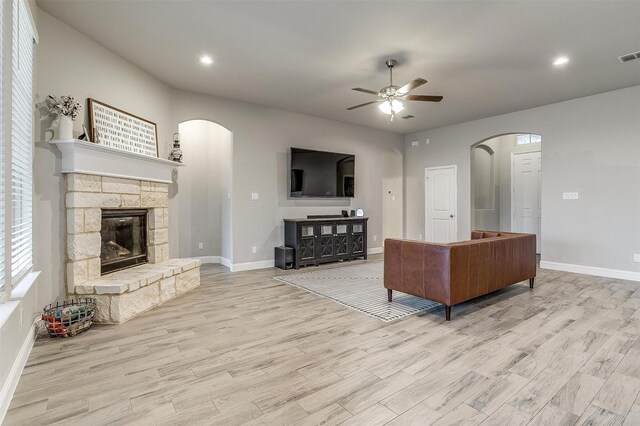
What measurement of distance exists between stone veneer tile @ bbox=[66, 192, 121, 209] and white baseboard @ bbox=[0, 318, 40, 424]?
3.69 feet

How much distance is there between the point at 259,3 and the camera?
2.85 metres

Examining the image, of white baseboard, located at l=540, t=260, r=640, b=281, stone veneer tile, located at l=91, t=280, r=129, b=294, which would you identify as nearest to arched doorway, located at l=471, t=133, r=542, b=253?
white baseboard, located at l=540, t=260, r=640, b=281

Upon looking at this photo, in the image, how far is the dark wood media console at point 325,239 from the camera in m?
5.80

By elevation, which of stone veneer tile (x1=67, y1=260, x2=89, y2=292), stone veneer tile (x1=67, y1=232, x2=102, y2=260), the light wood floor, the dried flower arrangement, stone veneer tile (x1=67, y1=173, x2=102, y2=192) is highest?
the dried flower arrangement

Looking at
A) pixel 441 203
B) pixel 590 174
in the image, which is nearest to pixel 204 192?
pixel 441 203

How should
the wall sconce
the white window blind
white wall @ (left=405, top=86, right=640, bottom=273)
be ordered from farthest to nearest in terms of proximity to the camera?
white wall @ (left=405, top=86, right=640, bottom=273) → the wall sconce → the white window blind

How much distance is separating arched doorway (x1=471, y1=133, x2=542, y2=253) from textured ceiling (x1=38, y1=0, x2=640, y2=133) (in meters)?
2.58

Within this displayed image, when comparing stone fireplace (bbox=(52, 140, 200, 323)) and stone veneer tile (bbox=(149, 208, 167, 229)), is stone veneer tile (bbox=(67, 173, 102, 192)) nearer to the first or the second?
stone fireplace (bbox=(52, 140, 200, 323))

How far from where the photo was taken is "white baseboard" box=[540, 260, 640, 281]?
4.97 m

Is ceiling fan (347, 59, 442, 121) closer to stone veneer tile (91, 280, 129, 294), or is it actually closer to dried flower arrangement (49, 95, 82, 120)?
dried flower arrangement (49, 95, 82, 120)

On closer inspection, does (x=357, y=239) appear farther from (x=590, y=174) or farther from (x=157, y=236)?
(x=590, y=174)

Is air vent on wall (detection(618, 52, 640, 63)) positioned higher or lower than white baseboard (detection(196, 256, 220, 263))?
higher

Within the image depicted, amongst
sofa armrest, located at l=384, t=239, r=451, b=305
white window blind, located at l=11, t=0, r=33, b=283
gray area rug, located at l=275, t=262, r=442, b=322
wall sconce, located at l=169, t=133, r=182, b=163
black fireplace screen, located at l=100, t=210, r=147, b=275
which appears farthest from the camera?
wall sconce, located at l=169, t=133, r=182, b=163

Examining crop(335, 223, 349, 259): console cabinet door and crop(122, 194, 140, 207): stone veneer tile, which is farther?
crop(335, 223, 349, 259): console cabinet door
